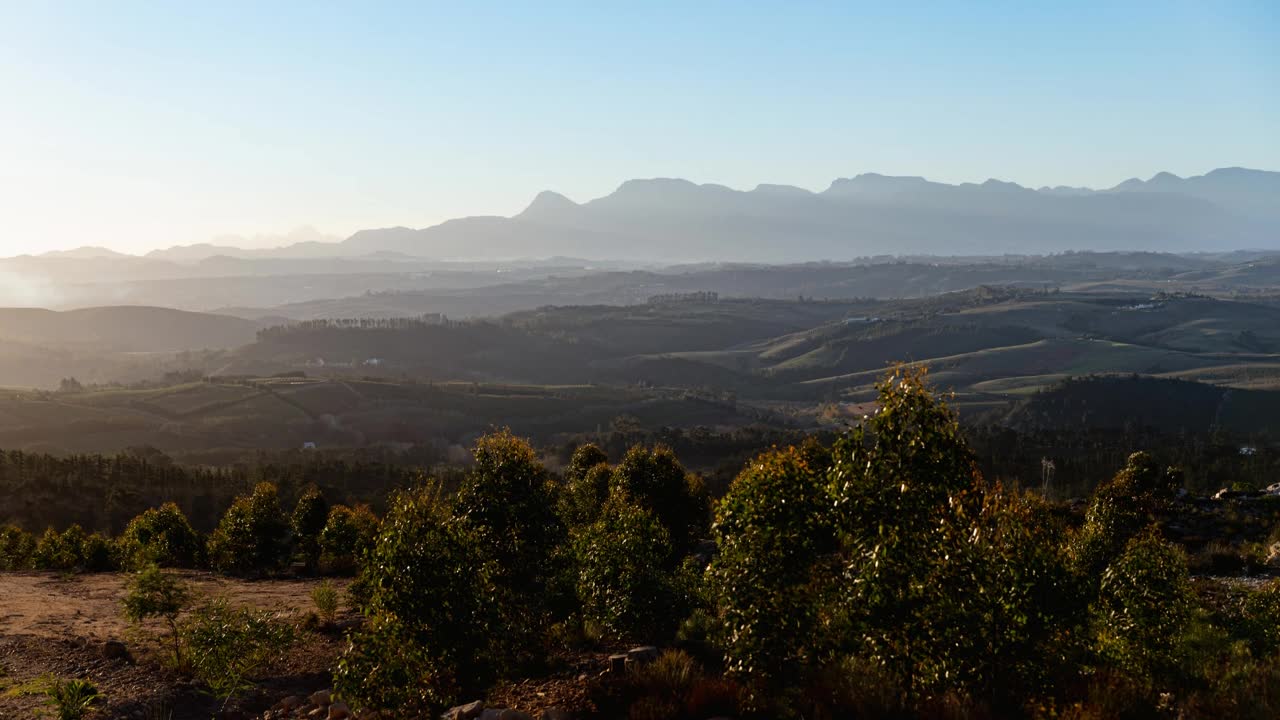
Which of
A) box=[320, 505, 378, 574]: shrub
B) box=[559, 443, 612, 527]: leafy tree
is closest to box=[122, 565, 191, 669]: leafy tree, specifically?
box=[320, 505, 378, 574]: shrub

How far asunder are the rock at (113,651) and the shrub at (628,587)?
1310 centimetres

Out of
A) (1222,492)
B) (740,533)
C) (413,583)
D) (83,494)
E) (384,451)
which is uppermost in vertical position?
(740,533)

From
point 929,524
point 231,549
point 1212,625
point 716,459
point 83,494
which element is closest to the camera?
point 929,524

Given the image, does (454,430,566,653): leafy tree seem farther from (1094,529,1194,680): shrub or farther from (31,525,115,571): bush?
(31,525,115,571): bush

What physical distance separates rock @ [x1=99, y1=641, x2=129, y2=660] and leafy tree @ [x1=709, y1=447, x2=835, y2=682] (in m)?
18.4

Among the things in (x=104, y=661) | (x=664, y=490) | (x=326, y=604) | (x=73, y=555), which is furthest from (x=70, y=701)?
(x=73, y=555)

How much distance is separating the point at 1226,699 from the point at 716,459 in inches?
4433

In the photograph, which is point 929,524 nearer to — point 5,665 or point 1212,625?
point 1212,625

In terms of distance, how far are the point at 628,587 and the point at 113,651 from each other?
48.6 feet

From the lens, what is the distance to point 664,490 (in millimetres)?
38844

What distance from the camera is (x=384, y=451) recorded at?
14900 centimetres

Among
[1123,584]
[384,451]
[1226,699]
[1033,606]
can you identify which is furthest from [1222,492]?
[384,451]

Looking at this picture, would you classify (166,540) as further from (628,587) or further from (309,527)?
Result: (628,587)

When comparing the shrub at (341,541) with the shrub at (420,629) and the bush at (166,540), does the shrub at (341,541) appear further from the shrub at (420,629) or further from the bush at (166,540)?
the shrub at (420,629)
